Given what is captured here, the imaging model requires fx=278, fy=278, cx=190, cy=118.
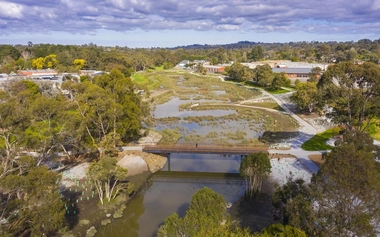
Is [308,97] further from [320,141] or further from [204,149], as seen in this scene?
[204,149]

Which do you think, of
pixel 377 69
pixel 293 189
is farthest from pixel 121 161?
pixel 377 69

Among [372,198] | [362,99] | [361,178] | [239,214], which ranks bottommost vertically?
[239,214]

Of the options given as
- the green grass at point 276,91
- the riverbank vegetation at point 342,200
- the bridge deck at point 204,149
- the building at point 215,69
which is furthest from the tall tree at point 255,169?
the building at point 215,69

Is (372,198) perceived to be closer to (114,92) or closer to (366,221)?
(366,221)

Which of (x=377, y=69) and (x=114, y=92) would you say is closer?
(x=377, y=69)

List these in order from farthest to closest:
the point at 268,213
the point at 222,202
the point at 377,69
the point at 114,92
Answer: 1. the point at 114,92
2. the point at 377,69
3. the point at 268,213
4. the point at 222,202

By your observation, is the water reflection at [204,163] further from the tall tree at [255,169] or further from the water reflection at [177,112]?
the water reflection at [177,112]

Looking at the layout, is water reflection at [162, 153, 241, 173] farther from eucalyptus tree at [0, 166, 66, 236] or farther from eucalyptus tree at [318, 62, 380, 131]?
eucalyptus tree at [0, 166, 66, 236]
